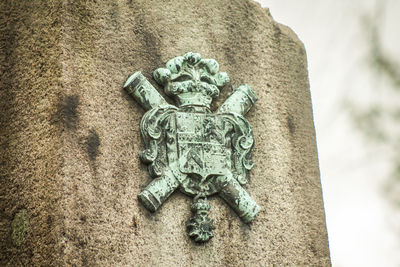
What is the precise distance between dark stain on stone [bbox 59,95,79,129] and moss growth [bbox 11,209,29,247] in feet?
1.00

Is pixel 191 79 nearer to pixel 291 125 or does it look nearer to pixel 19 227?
pixel 291 125

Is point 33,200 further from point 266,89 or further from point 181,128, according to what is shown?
point 266,89

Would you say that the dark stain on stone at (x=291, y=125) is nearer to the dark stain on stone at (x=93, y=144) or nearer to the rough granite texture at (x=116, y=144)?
the rough granite texture at (x=116, y=144)

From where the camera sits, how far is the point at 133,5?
245 centimetres

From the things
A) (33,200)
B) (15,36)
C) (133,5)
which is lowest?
(33,200)

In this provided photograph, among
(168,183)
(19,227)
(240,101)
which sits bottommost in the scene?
(19,227)

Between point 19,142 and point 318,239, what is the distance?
1173mm

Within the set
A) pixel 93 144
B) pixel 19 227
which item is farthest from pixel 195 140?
pixel 19 227

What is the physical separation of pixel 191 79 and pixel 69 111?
0.48 m

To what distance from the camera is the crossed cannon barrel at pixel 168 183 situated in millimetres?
2234

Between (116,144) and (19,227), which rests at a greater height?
(116,144)

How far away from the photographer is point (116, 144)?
225 cm

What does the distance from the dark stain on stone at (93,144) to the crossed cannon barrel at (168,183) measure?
197mm

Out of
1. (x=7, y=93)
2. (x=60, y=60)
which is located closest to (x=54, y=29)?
(x=60, y=60)
